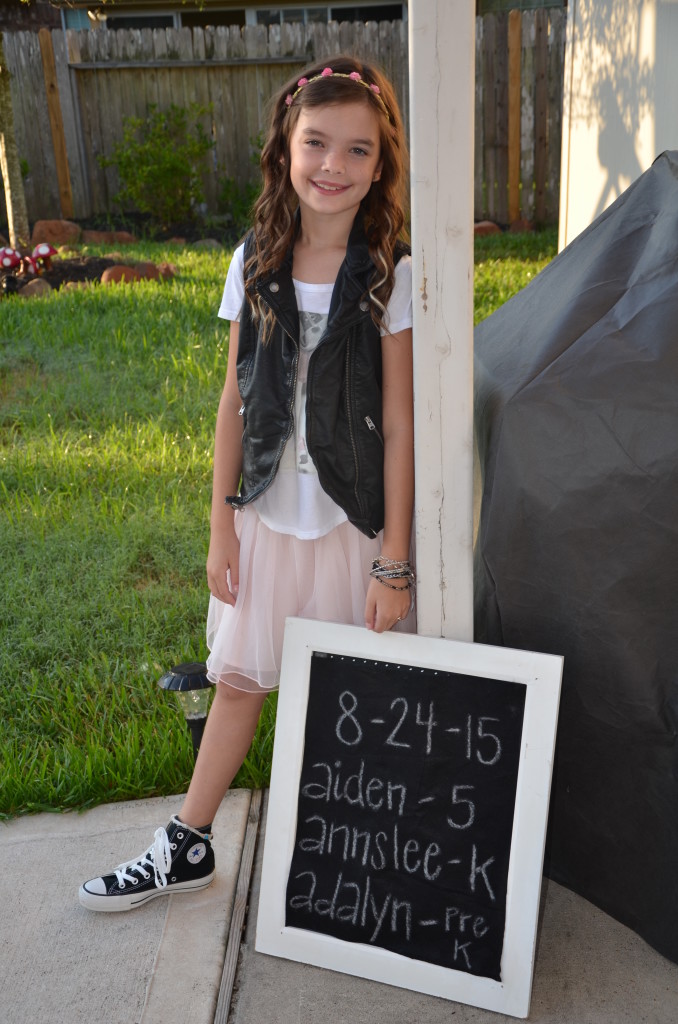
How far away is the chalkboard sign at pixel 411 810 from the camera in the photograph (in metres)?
1.75

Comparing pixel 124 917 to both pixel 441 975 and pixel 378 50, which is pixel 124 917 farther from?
pixel 378 50

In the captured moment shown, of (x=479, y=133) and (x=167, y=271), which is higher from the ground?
(x=479, y=133)

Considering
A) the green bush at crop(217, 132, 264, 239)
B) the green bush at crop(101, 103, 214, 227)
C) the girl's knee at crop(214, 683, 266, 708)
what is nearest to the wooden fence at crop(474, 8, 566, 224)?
the green bush at crop(217, 132, 264, 239)

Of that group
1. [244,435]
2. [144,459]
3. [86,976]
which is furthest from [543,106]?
[86,976]

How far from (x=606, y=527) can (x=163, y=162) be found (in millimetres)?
9077

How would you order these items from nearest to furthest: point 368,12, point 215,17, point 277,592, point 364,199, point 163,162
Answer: point 364,199 < point 277,592 < point 163,162 < point 368,12 < point 215,17

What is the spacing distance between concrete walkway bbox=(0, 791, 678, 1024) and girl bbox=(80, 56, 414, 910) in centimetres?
11

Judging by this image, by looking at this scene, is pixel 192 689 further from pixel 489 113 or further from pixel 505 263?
pixel 489 113

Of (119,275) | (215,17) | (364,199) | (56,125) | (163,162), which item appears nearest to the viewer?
(364,199)

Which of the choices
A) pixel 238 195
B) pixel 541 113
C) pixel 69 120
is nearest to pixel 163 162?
pixel 238 195

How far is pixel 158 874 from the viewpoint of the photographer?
206 centimetres

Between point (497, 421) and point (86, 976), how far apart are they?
132cm

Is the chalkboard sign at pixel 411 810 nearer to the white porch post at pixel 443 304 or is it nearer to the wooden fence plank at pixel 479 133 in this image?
the white porch post at pixel 443 304

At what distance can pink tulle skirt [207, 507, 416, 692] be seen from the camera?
1935 millimetres
